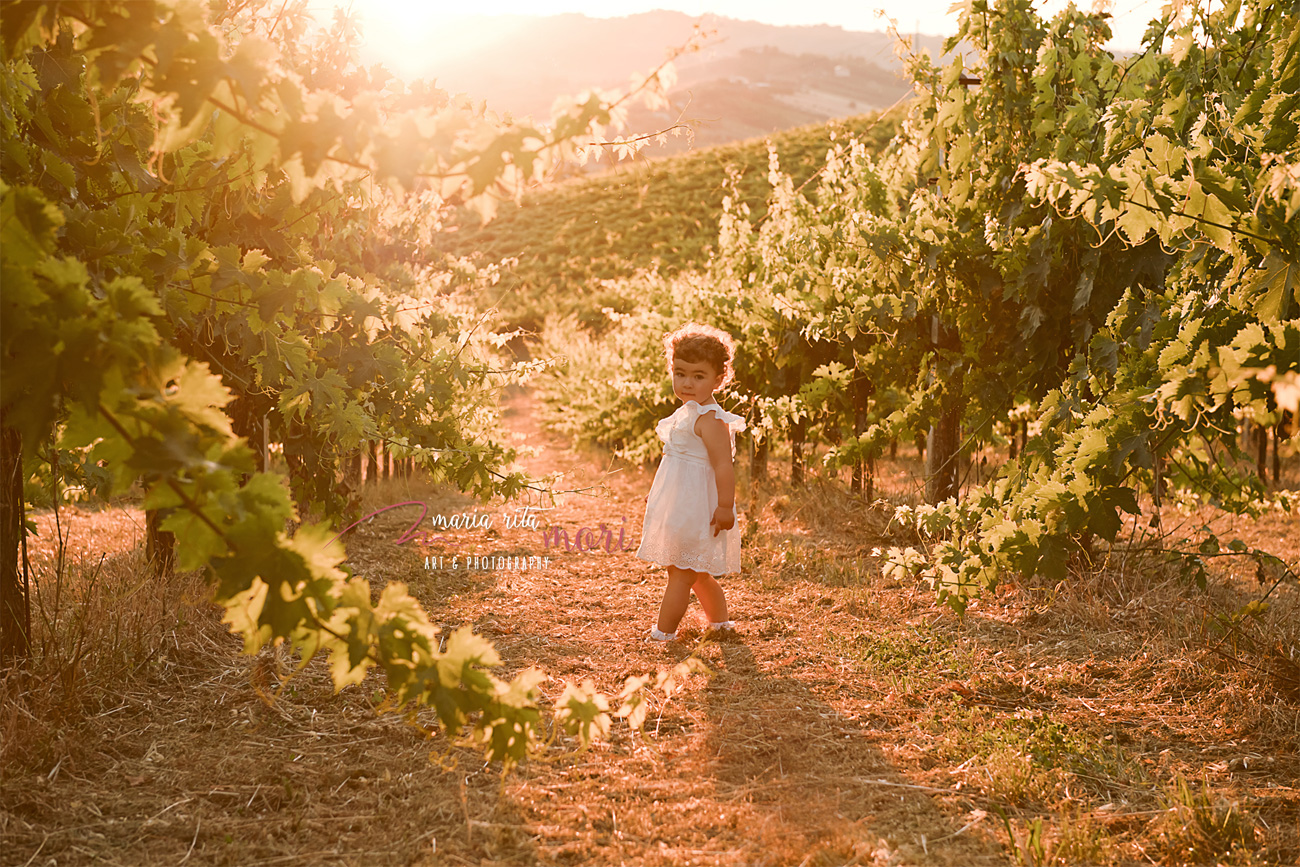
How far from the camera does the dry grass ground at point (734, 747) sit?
2.44 metres

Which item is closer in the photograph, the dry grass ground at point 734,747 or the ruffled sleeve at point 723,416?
the dry grass ground at point 734,747

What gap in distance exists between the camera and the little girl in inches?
168

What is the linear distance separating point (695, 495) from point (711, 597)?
0.53 metres

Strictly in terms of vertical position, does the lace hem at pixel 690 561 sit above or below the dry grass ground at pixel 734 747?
above

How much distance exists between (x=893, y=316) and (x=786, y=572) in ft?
5.91

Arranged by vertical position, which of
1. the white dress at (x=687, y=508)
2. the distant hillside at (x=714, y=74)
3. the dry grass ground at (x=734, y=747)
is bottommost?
the dry grass ground at (x=734, y=747)

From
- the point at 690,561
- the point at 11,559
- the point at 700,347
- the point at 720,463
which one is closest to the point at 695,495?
the point at 720,463

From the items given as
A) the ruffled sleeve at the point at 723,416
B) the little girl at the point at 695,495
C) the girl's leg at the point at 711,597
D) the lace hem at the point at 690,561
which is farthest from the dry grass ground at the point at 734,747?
the ruffled sleeve at the point at 723,416

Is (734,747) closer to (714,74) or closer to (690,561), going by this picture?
(690,561)

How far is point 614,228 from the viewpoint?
34906 mm

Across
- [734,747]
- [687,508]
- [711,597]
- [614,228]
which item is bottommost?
[734,747]

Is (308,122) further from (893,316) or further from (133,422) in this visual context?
(893,316)

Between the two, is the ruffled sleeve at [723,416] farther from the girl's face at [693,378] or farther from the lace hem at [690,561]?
the lace hem at [690,561]

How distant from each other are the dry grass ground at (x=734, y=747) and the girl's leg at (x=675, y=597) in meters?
0.17
